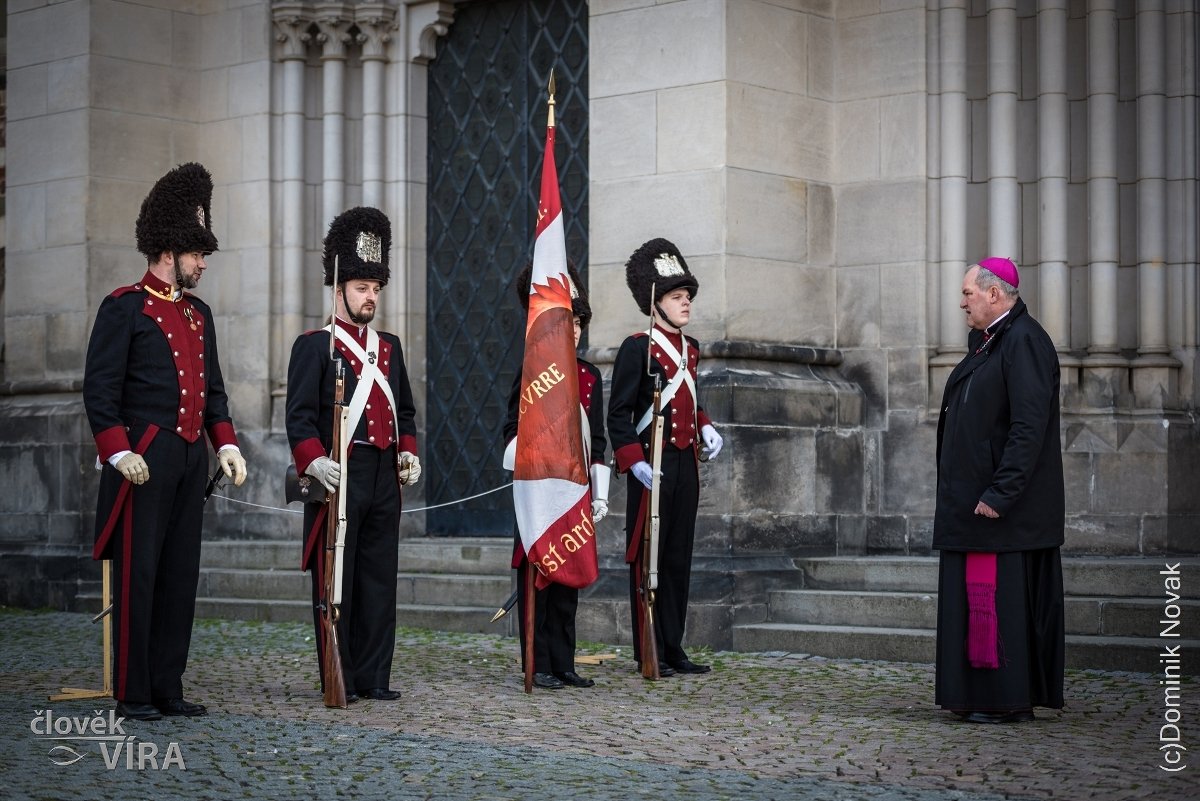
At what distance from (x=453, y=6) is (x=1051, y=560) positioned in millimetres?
A: 7131

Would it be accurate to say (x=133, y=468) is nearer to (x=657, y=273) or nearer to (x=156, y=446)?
(x=156, y=446)

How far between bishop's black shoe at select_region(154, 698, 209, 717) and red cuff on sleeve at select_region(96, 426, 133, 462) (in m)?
1.01

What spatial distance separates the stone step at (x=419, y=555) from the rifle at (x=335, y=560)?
3597 mm

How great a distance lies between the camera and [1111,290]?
34.2ft

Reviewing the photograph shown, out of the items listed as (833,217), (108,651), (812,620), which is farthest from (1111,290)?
(108,651)

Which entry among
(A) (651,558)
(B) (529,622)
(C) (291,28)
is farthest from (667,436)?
(C) (291,28)

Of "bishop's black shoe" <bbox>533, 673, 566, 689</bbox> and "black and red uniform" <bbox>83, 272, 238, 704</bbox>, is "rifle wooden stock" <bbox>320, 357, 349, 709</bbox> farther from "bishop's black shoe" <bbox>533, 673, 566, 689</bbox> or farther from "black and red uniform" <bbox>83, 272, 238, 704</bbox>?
"bishop's black shoe" <bbox>533, 673, 566, 689</bbox>

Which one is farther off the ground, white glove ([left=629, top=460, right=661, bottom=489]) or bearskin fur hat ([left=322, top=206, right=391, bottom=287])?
bearskin fur hat ([left=322, top=206, right=391, bottom=287])

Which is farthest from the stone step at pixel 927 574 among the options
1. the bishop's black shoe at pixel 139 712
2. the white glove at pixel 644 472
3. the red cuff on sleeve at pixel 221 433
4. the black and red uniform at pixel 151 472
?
the bishop's black shoe at pixel 139 712

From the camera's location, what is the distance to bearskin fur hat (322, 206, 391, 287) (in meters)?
7.58

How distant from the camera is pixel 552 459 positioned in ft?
25.9

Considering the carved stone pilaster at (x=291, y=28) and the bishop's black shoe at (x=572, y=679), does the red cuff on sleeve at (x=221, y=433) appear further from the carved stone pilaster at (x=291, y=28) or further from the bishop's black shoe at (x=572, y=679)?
the carved stone pilaster at (x=291, y=28)

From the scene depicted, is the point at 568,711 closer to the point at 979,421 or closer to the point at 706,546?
the point at 979,421

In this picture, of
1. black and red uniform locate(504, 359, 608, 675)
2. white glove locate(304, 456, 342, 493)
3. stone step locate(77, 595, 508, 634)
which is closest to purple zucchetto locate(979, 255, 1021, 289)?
black and red uniform locate(504, 359, 608, 675)
